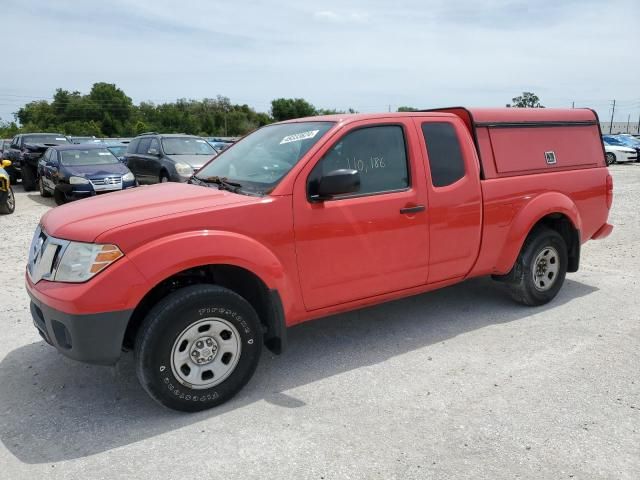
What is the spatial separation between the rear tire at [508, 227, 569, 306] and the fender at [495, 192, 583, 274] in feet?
0.52

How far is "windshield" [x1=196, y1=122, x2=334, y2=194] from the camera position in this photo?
372 centimetres

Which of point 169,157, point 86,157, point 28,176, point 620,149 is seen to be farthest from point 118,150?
point 620,149

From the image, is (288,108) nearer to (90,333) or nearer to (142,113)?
(142,113)

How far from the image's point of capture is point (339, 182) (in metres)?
3.46

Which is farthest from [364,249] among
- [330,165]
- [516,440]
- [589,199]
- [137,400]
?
[589,199]

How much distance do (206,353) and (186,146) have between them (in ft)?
34.1

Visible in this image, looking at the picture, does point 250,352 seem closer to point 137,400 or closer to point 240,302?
point 240,302

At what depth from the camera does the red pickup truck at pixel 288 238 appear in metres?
3.05

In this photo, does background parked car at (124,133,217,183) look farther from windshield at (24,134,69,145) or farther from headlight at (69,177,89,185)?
windshield at (24,134,69,145)

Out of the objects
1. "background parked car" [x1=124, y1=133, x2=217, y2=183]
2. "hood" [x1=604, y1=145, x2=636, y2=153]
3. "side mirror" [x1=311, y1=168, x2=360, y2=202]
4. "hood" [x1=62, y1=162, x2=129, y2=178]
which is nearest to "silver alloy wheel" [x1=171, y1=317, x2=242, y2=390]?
"side mirror" [x1=311, y1=168, x2=360, y2=202]

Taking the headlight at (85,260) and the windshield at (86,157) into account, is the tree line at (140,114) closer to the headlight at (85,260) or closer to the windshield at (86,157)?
the windshield at (86,157)

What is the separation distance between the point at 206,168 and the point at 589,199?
374 centimetres

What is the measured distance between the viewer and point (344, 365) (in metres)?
3.95

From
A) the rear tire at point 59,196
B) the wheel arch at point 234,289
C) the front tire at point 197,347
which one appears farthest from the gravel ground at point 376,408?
the rear tire at point 59,196
